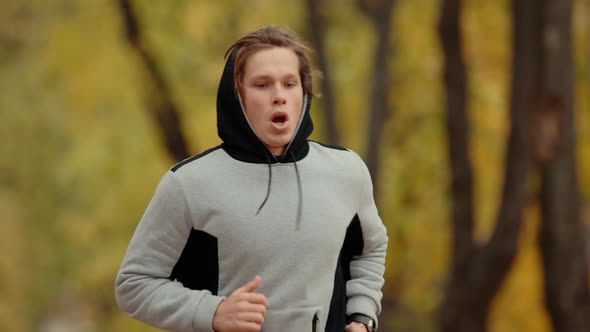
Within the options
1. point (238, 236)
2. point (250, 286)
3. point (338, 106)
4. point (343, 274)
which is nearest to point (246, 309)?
point (250, 286)

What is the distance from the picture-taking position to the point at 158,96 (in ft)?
26.0

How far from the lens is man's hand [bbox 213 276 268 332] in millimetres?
2535

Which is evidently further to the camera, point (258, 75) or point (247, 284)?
point (258, 75)


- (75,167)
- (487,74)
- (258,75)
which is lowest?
(75,167)

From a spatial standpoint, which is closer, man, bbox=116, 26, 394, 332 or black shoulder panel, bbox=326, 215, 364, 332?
man, bbox=116, 26, 394, 332

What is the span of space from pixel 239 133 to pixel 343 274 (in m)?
0.50

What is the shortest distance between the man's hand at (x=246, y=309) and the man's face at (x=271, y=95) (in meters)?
0.39

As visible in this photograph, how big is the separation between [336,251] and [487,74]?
7.84 metres

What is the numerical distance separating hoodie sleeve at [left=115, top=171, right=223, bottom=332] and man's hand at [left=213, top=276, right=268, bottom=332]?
66 mm

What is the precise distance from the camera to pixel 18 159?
15414 mm

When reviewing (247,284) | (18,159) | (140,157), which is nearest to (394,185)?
(140,157)

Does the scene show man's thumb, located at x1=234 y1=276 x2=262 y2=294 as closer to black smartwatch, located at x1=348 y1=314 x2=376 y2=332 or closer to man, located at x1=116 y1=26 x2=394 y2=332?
man, located at x1=116 y1=26 x2=394 y2=332

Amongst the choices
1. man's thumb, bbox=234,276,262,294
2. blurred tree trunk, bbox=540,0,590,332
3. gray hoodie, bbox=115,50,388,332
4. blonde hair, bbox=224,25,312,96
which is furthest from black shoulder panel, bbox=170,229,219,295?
blurred tree trunk, bbox=540,0,590,332

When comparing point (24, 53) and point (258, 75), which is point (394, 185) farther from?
point (258, 75)
